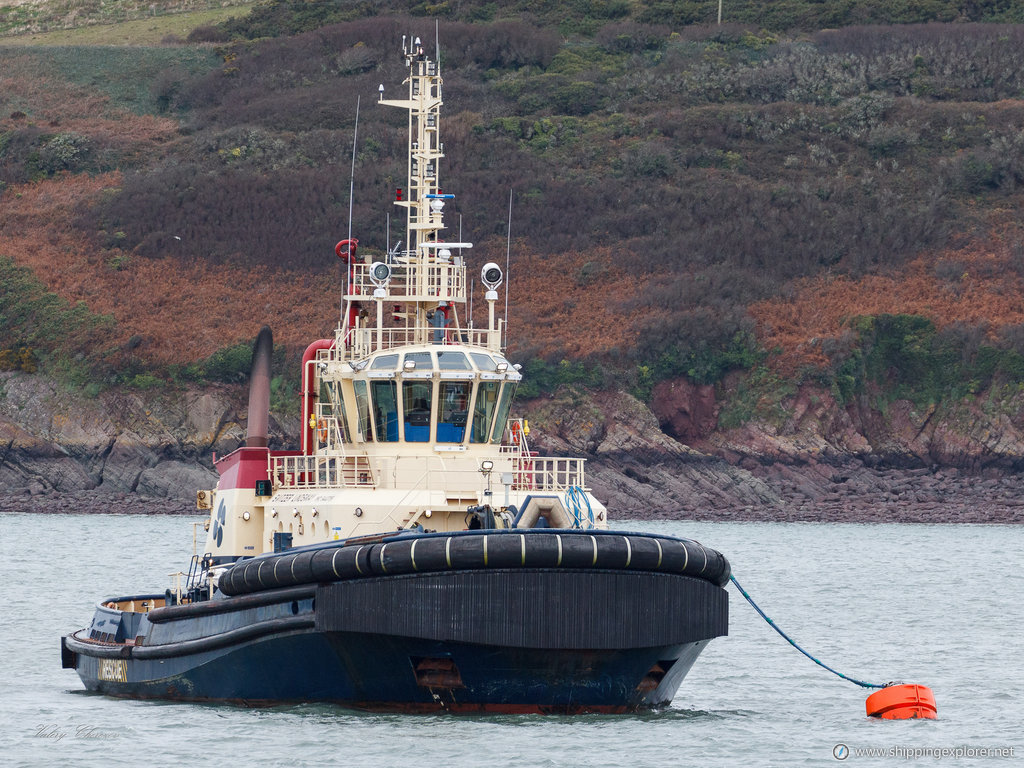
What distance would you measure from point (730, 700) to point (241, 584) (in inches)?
278

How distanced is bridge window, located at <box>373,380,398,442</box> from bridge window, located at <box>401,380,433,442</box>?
14 centimetres

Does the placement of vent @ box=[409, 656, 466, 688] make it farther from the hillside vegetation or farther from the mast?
the hillside vegetation

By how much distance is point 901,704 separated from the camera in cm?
2236

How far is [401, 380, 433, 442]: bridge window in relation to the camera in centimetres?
2214

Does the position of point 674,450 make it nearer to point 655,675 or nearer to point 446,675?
point 655,675

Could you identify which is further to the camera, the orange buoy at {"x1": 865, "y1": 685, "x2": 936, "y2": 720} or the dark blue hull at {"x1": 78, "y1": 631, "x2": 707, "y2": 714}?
the orange buoy at {"x1": 865, "y1": 685, "x2": 936, "y2": 720}

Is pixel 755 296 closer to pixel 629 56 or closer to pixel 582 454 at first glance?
pixel 582 454

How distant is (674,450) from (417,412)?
195 ft

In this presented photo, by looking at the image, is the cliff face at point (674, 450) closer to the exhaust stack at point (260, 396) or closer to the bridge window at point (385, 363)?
the exhaust stack at point (260, 396)

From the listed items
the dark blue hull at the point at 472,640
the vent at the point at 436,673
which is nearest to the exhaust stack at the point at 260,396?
the dark blue hull at the point at 472,640

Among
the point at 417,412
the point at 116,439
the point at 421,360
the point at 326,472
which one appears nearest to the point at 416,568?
the point at 417,412

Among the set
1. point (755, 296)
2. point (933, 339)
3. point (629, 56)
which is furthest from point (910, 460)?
point (629, 56)

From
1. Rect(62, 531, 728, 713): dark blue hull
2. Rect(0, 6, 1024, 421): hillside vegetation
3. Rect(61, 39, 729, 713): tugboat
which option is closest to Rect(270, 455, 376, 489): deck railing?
Rect(61, 39, 729, 713): tugboat

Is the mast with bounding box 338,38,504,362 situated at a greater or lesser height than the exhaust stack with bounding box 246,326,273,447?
greater
